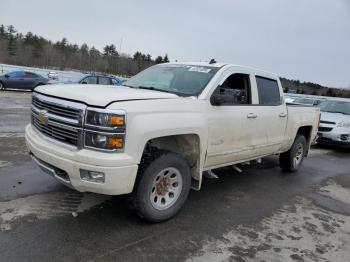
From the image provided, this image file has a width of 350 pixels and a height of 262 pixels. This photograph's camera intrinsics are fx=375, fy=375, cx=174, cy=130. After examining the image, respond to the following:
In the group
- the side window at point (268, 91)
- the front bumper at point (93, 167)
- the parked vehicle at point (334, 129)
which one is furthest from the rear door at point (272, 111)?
the parked vehicle at point (334, 129)

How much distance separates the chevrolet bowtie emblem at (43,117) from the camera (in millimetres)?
4207

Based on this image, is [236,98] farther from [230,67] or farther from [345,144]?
[345,144]

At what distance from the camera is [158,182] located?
435cm

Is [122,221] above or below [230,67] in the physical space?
below

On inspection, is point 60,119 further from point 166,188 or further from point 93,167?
point 166,188

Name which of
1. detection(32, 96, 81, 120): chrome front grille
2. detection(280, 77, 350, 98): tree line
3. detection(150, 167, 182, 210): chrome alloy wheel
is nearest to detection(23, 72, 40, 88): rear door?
detection(280, 77, 350, 98): tree line

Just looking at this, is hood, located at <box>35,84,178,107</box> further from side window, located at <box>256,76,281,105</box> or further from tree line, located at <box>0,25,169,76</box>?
tree line, located at <box>0,25,169,76</box>

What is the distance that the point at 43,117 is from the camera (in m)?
4.27

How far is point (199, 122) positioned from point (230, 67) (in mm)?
1315

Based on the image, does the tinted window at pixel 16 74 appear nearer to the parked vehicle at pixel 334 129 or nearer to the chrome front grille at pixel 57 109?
the parked vehicle at pixel 334 129

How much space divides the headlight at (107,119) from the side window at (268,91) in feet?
9.84

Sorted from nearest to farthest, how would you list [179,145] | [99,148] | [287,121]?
[99,148] < [179,145] < [287,121]

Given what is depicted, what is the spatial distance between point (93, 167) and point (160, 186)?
3.29 feet

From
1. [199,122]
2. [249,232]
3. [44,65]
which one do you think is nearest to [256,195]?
[249,232]
